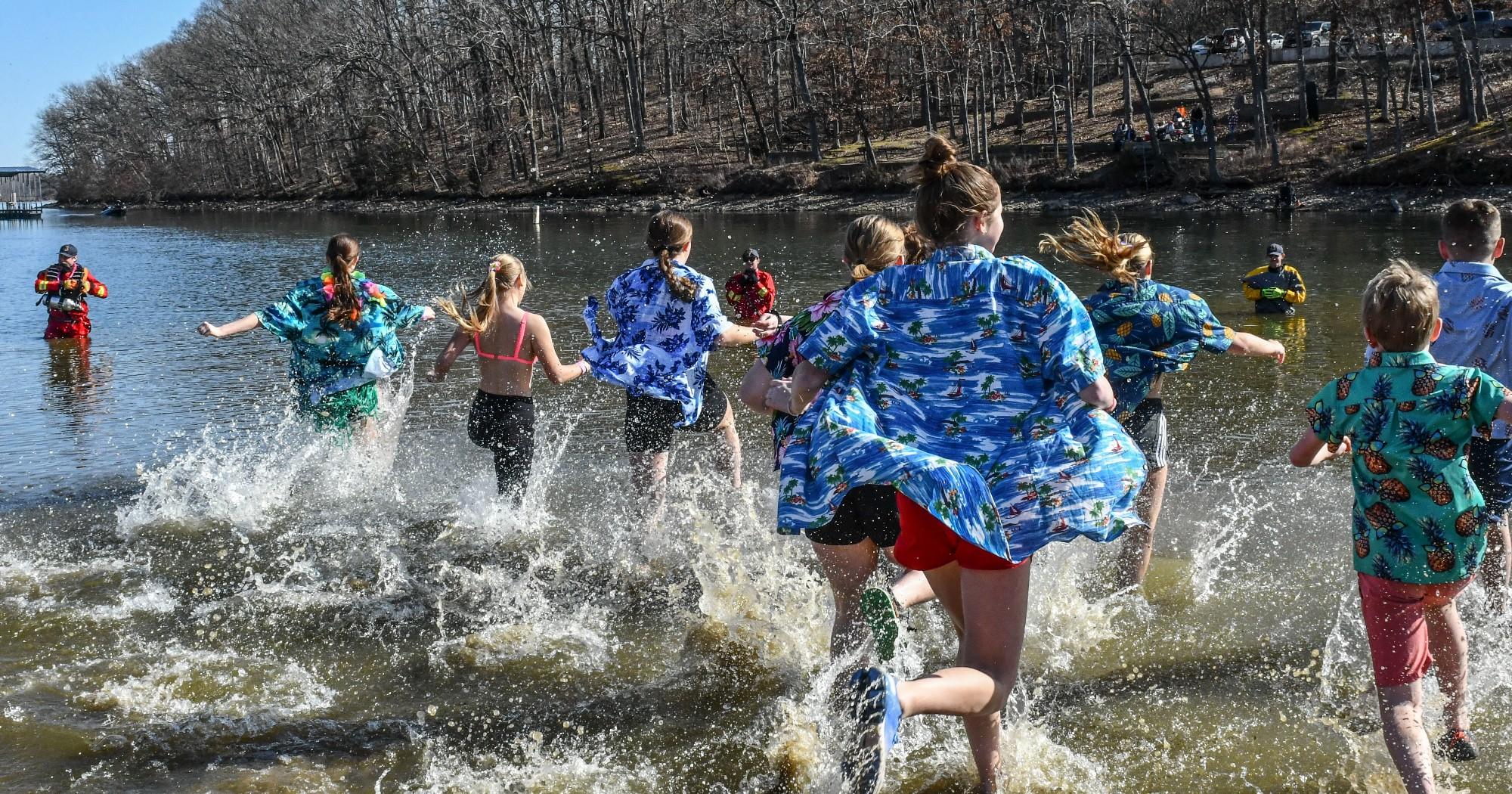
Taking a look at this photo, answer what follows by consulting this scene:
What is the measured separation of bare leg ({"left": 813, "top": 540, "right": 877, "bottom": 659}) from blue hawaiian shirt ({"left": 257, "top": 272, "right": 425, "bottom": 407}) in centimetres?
439

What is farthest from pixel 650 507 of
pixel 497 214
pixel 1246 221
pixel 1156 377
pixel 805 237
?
pixel 497 214

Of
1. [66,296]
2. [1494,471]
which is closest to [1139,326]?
[1494,471]

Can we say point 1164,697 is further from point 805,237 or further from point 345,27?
point 345,27

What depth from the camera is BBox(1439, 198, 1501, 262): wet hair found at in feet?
15.8

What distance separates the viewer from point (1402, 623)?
12.1 feet

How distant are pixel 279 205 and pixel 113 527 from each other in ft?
233

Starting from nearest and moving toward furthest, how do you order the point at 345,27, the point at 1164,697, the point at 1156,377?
the point at 1164,697 < the point at 1156,377 < the point at 345,27

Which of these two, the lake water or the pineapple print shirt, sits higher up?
the pineapple print shirt

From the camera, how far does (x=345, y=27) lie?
8169cm

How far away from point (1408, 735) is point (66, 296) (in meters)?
17.1

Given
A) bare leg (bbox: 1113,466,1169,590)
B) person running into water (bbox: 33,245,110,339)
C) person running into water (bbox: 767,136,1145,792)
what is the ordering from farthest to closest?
person running into water (bbox: 33,245,110,339)
bare leg (bbox: 1113,466,1169,590)
person running into water (bbox: 767,136,1145,792)

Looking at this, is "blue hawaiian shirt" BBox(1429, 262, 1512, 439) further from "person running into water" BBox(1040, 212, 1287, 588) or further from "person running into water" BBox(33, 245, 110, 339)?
"person running into water" BBox(33, 245, 110, 339)

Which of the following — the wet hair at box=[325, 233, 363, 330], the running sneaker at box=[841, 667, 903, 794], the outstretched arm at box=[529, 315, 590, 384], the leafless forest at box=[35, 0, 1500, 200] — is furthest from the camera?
the leafless forest at box=[35, 0, 1500, 200]

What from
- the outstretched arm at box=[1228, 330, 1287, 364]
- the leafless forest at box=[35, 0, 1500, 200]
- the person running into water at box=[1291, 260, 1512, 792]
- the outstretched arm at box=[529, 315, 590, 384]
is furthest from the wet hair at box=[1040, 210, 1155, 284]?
the leafless forest at box=[35, 0, 1500, 200]
